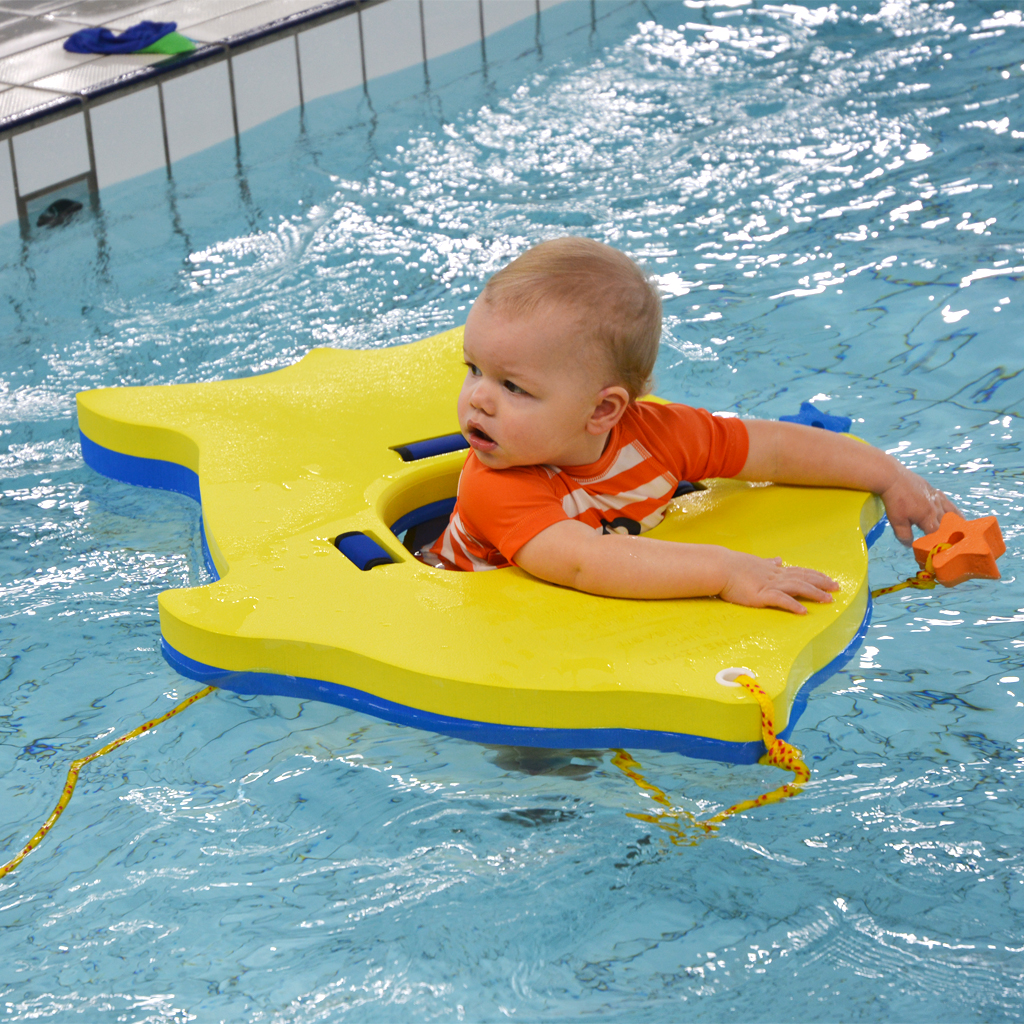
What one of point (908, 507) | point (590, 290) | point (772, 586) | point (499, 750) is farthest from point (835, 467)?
point (499, 750)

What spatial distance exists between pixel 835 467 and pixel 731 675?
0.58m

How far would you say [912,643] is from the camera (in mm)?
1989

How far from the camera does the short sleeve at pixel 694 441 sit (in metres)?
1.93

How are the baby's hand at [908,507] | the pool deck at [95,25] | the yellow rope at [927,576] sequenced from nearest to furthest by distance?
1. the yellow rope at [927,576]
2. the baby's hand at [908,507]
3. the pool deck at [95,25]

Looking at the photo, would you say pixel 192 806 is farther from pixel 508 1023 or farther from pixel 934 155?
pixel 934 155

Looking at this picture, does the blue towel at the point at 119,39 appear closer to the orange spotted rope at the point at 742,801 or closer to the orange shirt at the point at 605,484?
the orange shirt at the point at 605,484

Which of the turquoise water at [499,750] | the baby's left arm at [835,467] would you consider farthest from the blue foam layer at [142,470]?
the baby's left arm at [835,467]

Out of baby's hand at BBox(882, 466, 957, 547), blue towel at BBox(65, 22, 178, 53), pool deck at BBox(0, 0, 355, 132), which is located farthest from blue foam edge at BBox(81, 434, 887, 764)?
blue towel at BBox(65, 22, 178, 53)

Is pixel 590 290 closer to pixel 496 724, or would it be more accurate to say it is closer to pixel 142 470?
pixel 496 724

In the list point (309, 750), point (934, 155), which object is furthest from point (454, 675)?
point (934, 155)

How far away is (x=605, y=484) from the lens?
1.88 m

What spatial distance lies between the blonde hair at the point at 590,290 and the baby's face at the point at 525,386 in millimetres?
20

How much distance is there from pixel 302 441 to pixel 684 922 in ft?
3.71

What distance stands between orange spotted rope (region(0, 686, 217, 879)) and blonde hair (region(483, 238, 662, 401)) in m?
0.69
